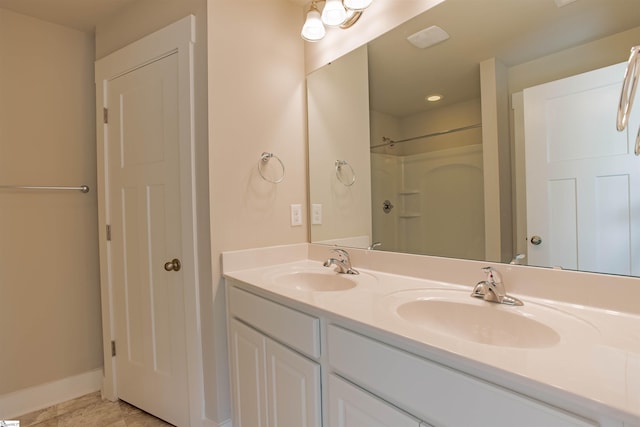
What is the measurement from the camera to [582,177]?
0.99 m

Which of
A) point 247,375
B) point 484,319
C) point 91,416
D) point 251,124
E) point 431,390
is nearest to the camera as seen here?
point 431,390

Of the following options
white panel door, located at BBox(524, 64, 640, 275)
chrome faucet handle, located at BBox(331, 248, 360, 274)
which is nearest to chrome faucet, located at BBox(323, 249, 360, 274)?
chrome faucet handle, located at BBox(331, 248, 360, 274)

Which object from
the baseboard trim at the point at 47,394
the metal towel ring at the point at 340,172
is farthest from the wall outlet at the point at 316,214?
the baseboard trim at the point at 47,394

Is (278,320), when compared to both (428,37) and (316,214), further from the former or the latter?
(428,37)

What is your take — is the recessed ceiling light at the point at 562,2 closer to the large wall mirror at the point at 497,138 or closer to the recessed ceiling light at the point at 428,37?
the large wall mirror at the point at 497,138

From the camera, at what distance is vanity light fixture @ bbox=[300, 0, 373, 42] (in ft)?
4.70

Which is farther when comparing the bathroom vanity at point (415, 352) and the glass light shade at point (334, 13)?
the glass light shade at point (334, 13)

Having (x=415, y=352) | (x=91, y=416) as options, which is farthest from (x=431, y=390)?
(x=91, y=416)

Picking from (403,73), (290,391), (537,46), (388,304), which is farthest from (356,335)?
(403,73)

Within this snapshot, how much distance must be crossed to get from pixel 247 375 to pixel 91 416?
1.19 meters

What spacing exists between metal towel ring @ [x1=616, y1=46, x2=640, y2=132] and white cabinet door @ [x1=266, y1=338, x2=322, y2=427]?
3.83ft

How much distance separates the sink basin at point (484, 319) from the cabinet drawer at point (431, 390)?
119 millimetres

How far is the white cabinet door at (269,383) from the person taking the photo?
3.43 ft

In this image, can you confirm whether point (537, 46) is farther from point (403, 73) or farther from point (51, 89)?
point (51, 89)
